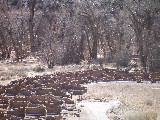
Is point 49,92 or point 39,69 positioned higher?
point 39,69

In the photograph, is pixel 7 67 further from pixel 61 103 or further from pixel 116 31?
pixel 61 103

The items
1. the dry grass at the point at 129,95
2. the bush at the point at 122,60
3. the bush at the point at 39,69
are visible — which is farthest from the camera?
the bush at the point at 122,60

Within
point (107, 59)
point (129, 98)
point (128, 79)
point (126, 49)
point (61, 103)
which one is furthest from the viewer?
point (126, 49)

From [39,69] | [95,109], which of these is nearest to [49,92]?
[95,109]

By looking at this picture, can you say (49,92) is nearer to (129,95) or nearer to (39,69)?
(129,95)

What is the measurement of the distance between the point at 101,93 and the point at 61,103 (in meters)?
4.17

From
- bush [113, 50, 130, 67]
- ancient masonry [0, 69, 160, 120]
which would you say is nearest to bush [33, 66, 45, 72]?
ancient masonry [0, 69, 160, 120]

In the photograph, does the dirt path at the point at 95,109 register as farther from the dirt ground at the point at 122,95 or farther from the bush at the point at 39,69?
→ the bush at the point at 39,69

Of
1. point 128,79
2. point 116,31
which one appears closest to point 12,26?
point 116,31

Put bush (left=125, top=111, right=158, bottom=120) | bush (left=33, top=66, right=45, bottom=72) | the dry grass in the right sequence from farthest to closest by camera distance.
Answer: bush (left=33, top=66, right=45, bottom=72) → the dry grass → bush (left=125, top=111, right=158, bottom=120)

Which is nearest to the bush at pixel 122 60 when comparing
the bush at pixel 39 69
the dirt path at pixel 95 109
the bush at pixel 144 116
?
the bush at pixel 39 69

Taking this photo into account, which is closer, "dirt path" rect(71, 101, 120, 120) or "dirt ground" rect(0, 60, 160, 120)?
"dirt path" rect(71, 101, 120, 120)

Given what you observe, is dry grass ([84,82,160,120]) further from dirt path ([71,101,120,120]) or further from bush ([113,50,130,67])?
bush ([113,50,130,67])

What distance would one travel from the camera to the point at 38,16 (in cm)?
5431
